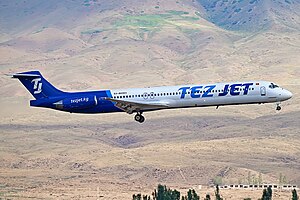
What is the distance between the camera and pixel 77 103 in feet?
423

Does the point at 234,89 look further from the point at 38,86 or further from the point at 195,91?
the point at 38,86

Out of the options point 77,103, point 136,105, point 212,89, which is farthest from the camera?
point 77,103

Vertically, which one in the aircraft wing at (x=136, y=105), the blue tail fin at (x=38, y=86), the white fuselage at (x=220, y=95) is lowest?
the aircraft wing at (x=136, y=105)

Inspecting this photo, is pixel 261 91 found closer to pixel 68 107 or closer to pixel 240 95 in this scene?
pixel 240 95

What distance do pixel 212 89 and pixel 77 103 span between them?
17.5m

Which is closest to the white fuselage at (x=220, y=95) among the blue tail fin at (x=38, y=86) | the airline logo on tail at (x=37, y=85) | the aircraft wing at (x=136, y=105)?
the aircraft wing at (x=136, y=105)

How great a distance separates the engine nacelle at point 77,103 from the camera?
419ft

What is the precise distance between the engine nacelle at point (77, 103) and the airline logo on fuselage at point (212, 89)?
11.6m

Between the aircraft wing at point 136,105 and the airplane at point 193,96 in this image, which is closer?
the airplane at point 193,96

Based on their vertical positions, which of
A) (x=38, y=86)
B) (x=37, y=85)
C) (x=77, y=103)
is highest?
(x=37, y=85)

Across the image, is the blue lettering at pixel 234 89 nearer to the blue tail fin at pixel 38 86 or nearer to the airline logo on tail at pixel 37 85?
the blue tail fin at pixel 38 86

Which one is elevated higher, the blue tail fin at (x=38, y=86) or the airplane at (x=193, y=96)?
the blue tail fin at (x=38, y=86)

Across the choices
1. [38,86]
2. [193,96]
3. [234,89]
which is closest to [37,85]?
[38,86]

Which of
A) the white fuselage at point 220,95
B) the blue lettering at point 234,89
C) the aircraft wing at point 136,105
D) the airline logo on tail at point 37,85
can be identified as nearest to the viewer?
the blue lettering at point 234,89
